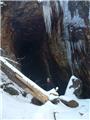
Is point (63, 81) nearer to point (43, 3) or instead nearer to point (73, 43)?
point (73, 43)

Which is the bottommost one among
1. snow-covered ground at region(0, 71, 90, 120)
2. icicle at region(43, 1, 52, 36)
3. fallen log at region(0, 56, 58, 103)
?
snow-covered ground at region(0, 71, 90, 120)

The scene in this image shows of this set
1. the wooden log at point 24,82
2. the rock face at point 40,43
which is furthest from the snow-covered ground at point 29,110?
the rock face at point 40,43

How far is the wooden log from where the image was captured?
5738mm

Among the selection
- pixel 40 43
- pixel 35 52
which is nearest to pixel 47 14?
pixel 40 43

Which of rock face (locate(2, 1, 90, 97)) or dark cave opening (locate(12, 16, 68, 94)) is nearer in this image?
rock face (locate(2, 1, 90, 97))

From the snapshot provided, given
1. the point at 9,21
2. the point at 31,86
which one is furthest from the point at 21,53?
the point at 31,86

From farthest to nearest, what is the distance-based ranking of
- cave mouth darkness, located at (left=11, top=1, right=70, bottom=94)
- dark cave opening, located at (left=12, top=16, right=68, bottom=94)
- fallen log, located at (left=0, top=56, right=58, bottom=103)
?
dark cave opening, located at (left=12, top=16, right=68, bottom=94) → cave mouth darkness, located at (left=11, top=1, right=70, bottom=94) → fallen log, located at (left=0, top=56, right=58, bottom=103)

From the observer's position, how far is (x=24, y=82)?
589cm

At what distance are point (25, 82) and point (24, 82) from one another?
34 millimetres

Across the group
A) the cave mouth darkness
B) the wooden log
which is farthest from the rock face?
the wooden log

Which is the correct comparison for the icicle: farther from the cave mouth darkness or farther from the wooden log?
the wooden log

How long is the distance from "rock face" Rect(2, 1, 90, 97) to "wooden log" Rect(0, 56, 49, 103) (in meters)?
1.59

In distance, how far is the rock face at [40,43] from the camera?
7.87 m

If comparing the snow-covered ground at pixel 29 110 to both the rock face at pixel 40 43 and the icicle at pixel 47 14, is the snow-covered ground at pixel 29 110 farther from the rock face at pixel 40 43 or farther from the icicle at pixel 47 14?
the icicle at pixel 47 14
